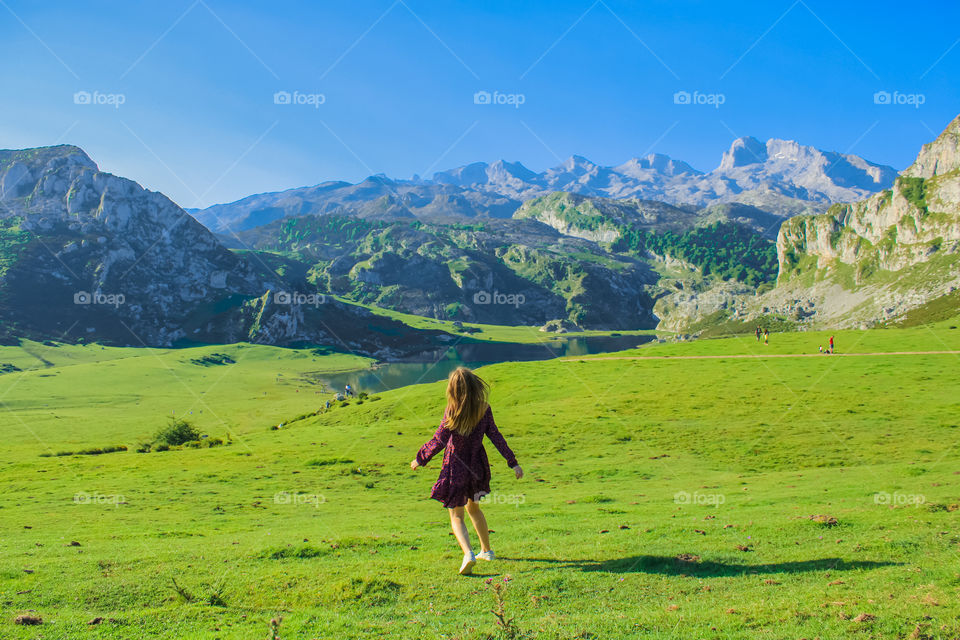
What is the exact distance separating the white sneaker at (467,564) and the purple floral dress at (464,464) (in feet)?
3.88

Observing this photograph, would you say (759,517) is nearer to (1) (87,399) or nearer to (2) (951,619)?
(2) (951,619)

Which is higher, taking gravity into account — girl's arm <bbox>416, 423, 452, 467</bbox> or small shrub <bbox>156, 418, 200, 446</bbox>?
girl's arm <bbox>416, 423, 452, 467</bbox>

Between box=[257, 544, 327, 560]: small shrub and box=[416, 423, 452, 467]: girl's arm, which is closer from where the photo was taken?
box=[416, 423, 452, 467]: girl's arm

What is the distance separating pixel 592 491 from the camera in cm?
2678

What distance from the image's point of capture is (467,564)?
1248 centimetres

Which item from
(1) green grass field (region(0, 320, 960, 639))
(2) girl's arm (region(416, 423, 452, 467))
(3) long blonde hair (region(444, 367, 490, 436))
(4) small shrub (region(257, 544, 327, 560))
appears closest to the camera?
(1) green grass field (region(0, 320, 960, 639))

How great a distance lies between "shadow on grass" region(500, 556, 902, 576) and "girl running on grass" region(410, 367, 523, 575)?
2.12 meters

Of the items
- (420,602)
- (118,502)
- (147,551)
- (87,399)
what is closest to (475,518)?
(420,602)

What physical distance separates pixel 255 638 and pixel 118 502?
71.5 feet

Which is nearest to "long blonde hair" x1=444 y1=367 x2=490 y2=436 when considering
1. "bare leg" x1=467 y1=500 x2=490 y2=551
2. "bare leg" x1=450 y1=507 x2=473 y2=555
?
"bare leg" x1=467 y1=500 x2=490 y2=551

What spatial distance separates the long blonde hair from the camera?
1262 centimetres

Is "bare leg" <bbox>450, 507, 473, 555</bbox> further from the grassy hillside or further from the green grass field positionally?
the grassy hillside

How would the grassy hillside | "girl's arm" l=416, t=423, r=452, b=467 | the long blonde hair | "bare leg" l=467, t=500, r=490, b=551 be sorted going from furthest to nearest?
the grassy hillside, "girl's arm" l=416, t=423, r=452, b=467, "bare leg" l=467, t=500, r=490, b=551, the long blonde hair

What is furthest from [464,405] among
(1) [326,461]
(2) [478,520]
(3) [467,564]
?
(1) [326,461]
